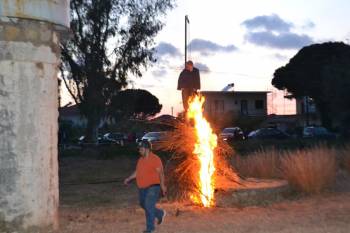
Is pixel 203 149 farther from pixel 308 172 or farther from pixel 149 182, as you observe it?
pixel 149 182

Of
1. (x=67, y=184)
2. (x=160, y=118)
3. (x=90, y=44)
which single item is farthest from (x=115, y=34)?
(x=160, y=118)

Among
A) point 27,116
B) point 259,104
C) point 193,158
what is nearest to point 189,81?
point 193,158

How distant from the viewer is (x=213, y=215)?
1179 centimetres

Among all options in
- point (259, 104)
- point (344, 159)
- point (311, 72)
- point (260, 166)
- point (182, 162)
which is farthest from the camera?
point (259, 104)

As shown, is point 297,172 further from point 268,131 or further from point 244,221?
point 268,131

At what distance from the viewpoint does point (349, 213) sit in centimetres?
1178

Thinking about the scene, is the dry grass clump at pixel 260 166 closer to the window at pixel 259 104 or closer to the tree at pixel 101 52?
the tree at pixel 101 52

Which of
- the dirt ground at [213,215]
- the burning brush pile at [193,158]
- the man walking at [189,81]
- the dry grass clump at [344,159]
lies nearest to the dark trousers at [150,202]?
the dirt ground at [213,215]

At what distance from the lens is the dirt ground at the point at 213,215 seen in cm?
1034

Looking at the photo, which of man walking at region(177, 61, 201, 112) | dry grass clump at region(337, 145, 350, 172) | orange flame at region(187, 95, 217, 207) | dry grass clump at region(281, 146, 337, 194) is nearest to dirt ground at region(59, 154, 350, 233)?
dry grass clump at region(281, 146, 337, 194)

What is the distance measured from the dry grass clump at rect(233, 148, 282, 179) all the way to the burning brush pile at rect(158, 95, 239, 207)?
3823mm

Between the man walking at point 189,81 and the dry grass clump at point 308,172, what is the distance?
296 centimetres

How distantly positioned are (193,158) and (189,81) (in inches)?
61.6

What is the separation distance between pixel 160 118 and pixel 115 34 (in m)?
16.1
